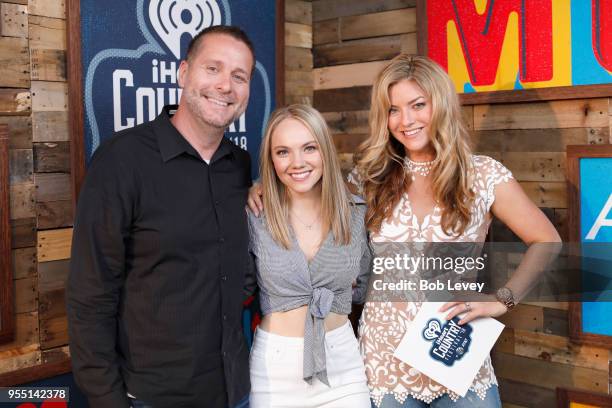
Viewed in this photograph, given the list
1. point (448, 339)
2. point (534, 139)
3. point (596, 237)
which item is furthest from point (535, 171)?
point (448, 339)

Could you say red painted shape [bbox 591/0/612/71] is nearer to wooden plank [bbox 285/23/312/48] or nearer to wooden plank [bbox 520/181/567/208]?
wooden plank [bbox 520/181/567/208]

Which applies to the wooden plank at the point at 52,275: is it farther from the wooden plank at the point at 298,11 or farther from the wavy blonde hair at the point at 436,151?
the wooden plank at the point at 298,11

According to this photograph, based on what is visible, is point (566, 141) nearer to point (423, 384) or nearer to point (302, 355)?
point (423, 384)

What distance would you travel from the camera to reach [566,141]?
2.94 m

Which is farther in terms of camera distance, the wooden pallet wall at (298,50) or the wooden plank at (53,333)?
the wooden pallet wall at (298,50)

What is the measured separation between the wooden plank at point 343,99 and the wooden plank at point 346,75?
3cm

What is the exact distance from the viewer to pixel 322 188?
240 cm

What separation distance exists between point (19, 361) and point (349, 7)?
90.8 inches

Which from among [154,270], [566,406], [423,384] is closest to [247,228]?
[154,270]

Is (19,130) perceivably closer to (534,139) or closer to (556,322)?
(534,139)

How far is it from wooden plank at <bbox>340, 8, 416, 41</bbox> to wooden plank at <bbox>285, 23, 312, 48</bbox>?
0.21 metres

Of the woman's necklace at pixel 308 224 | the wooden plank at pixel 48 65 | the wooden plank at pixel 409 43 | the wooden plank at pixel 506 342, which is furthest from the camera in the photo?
the wooden plank at pixel 409 43

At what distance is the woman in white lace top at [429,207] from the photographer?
231cm

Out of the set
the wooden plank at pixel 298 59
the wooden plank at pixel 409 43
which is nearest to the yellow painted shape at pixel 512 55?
the wooden plank at pixel 409 43
